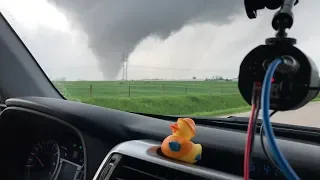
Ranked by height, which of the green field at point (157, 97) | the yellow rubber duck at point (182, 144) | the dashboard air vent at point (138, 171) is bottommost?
the dashboard air vent at point (138, 171)

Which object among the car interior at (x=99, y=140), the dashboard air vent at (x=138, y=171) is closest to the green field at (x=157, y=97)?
the car interior at (x=99, y=140)

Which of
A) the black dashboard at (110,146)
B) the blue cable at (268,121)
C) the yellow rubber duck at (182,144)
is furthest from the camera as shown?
the black dashboard at (110,146)

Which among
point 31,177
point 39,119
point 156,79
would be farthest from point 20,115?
point 156,79

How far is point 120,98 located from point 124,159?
113cm

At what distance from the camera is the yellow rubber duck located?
1.66 m

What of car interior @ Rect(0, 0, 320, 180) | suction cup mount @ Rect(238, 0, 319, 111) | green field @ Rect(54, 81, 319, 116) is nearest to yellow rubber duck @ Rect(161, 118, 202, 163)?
car interior @ Rect(0, 0, 320, 180)

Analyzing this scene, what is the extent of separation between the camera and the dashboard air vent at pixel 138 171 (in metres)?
1.85

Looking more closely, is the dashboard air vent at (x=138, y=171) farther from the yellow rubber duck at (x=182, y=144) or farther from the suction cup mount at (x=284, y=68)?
the suction cup mount at (x=284, y=68)

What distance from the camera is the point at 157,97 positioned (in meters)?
3.08

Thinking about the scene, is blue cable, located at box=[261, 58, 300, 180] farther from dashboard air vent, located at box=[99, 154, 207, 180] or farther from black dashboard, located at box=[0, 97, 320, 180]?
dashboard air vent, located at box=[99, 154, 207, 180]

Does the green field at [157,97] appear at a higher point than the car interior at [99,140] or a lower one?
higher

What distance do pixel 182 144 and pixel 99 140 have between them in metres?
0.86

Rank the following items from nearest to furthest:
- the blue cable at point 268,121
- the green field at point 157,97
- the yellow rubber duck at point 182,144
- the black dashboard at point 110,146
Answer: the blue cable at point 268,121, the yellow rubber duck at point 182,144, the black dashboard at point 110,146, the green field at point 157,97

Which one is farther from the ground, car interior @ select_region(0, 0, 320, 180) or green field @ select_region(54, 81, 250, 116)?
green field @ select_region(54, 81, 250, 116)
